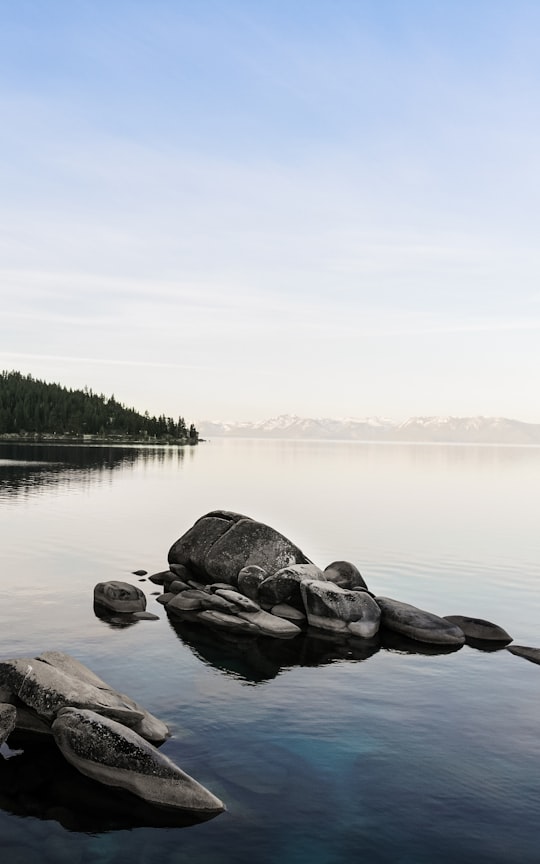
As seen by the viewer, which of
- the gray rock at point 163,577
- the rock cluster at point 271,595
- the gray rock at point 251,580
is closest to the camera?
the rock cluster at point 271,595

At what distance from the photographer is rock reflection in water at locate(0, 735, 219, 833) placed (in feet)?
39.6

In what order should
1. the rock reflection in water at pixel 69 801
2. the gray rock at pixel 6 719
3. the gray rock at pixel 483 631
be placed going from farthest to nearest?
the gray rock at pixel 483 631 → the gray rock at pixel 6 719 → the rock reflection in water at pixel 69 801

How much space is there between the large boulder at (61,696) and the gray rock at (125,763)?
53 cm

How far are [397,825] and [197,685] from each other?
818cm

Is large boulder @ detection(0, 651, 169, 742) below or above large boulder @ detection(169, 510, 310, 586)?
below

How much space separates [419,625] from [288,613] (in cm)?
507

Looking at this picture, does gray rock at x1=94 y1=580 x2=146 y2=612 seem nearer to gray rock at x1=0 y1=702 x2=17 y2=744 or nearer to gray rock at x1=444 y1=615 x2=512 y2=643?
gray rock at x1=0 y1=702 x2=17 y2=744

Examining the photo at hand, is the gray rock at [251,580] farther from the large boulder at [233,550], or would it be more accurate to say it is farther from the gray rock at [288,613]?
the gray rock at [288,613]

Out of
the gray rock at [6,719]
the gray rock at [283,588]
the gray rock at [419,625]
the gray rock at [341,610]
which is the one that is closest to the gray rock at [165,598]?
the gray rock at [283,588]

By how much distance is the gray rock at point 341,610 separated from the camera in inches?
987

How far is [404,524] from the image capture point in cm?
5556

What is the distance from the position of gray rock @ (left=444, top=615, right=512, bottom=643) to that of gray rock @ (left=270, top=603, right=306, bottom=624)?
600cm

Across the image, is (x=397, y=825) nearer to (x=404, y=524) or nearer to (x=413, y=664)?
(x=413, y=664)

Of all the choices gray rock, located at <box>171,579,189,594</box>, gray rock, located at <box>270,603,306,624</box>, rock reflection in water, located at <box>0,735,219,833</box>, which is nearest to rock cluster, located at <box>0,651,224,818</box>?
rock reflection in water, located at <box>0,735,219,833</box>
